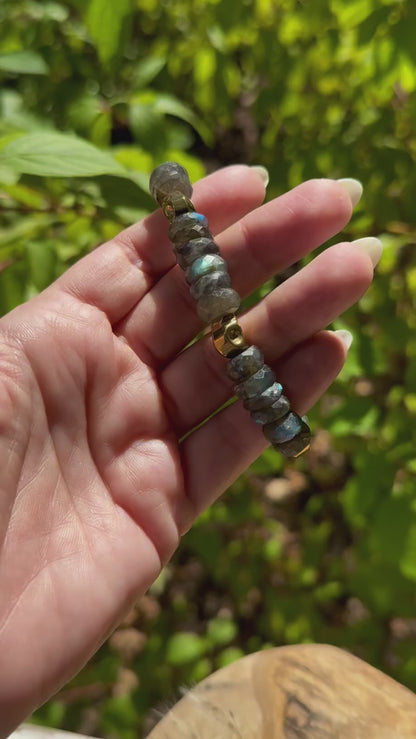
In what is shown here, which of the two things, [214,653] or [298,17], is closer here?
[298,17]

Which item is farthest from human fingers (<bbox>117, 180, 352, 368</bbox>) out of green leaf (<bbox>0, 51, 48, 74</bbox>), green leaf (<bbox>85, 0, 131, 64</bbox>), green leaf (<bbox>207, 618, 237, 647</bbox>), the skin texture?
green leaf (<bbox>207, 618, 237, 647</bbox>)

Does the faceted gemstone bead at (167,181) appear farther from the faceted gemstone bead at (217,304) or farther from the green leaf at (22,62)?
the green leaf at (22,62)

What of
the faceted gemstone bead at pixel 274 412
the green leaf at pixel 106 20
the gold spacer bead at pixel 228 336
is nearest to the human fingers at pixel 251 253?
the gold spacer bead at pixel 228 336

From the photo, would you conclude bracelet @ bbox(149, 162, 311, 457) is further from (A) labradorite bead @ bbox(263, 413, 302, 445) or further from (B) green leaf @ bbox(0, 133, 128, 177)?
(B) green leaf @ bbox(0, 133, 128, 177)

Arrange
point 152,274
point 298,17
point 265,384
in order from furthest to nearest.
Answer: point 298,17 < point 152,274 < point 265,384

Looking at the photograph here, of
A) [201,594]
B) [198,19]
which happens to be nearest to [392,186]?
[198,19]

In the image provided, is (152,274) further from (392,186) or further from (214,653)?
(214,653)
